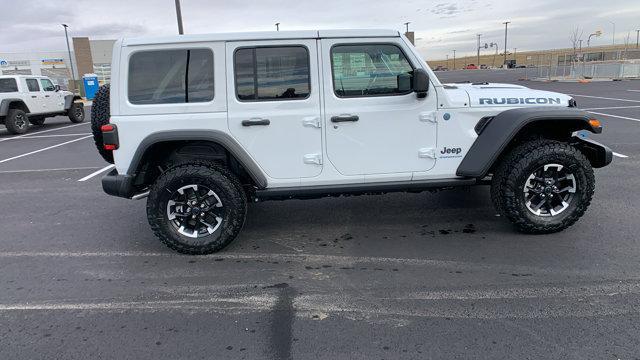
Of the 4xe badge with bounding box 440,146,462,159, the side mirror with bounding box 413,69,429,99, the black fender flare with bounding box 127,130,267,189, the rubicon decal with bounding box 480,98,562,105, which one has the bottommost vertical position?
the 4xe badge with bounding box 440,146,462,159

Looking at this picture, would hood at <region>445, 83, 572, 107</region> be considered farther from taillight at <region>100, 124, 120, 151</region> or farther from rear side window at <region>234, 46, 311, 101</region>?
taillight at <region>100, 124, 120, 151</region>

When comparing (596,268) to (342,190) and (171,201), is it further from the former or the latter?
(171,201)

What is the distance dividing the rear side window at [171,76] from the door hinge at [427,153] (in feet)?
6.43

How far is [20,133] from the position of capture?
15445 mm

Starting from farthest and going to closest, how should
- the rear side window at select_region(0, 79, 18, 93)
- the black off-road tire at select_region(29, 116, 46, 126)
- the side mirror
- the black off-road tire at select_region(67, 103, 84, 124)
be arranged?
the black off-road tire at select_region(67, 103, 84, 124), the black off-road tire at select_region(29, 116, 46, 126), the rear side window at select_region(0, 79, 18, 93), the side mirror

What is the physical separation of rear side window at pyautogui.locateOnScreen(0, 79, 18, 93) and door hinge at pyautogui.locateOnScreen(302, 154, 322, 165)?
15.0 meters

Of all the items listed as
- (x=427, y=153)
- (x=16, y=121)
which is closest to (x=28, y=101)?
(x=16, y=121)

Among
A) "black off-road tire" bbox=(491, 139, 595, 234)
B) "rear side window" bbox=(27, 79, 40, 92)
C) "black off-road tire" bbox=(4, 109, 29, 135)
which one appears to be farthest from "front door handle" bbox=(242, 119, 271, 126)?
"rear side window" bbox=(27, 79, 40, 92)

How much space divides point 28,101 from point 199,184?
1475 cm

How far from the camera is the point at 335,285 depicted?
3.69 m

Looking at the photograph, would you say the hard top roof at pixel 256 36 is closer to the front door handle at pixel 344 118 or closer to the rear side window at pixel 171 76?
the rear side window at pixel 171 76

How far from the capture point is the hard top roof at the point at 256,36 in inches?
163

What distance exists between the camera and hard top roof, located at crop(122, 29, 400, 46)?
413 centimetres

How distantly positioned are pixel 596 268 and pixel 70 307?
4060 millimetres
